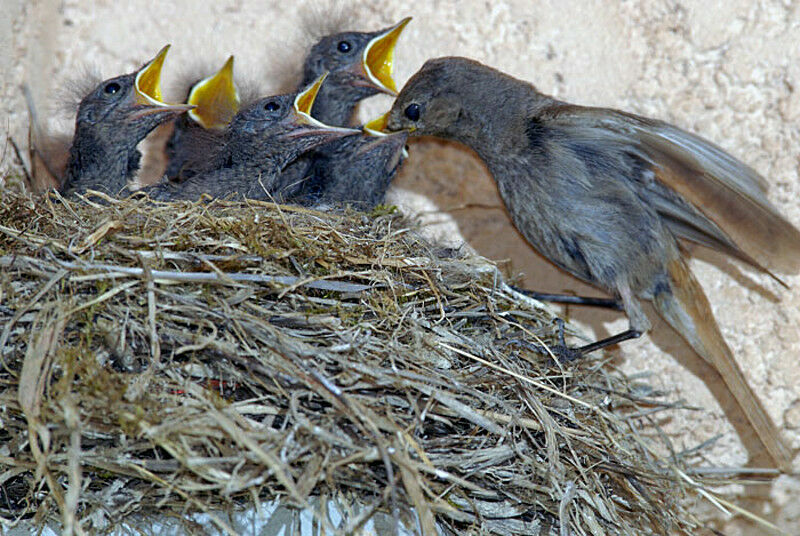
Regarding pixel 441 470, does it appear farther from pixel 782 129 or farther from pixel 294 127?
pixel 782 129

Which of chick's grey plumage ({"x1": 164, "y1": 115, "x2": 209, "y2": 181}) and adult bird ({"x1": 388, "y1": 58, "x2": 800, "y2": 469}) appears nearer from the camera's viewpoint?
adult bird ({"x1": 388, "y1": 58, "x2": 800, "y2": 469})

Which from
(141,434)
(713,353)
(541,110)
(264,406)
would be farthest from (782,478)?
(141,434)

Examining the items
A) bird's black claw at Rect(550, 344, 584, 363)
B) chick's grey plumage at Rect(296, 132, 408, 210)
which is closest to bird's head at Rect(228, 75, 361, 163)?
chick's grey plumage at Rect(296, 132, 408, 210)

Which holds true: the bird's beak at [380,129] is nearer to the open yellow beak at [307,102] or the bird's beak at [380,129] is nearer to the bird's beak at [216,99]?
the open yellow beak at [307,102]

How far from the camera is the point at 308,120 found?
6.57 ft

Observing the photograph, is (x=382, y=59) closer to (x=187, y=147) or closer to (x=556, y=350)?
(x=187, y=147)

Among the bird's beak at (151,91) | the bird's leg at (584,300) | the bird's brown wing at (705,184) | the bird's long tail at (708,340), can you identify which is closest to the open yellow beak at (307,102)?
the bird's beak at (151,91)

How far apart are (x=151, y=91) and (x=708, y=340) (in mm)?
1479

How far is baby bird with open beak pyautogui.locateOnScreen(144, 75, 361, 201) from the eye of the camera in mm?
1986

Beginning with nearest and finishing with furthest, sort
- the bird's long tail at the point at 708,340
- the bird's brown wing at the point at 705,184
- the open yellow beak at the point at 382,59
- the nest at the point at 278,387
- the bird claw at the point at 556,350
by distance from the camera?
the nest at the point at 278,387 < the bird claw at the point at 556,350 < the bird's brown wing at the point at 705,184 < the bird's long tail at the point at 708,340 < the open yellow beak at the point at 382,59

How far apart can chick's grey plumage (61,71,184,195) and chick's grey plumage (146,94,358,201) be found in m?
0.15

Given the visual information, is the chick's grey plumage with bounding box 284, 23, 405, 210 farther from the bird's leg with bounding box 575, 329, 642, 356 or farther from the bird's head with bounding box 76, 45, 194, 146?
the bird's leg with bounding box 575, 329, 642, 356

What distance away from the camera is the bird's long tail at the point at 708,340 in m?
1.94

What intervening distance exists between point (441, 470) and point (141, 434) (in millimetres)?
480
